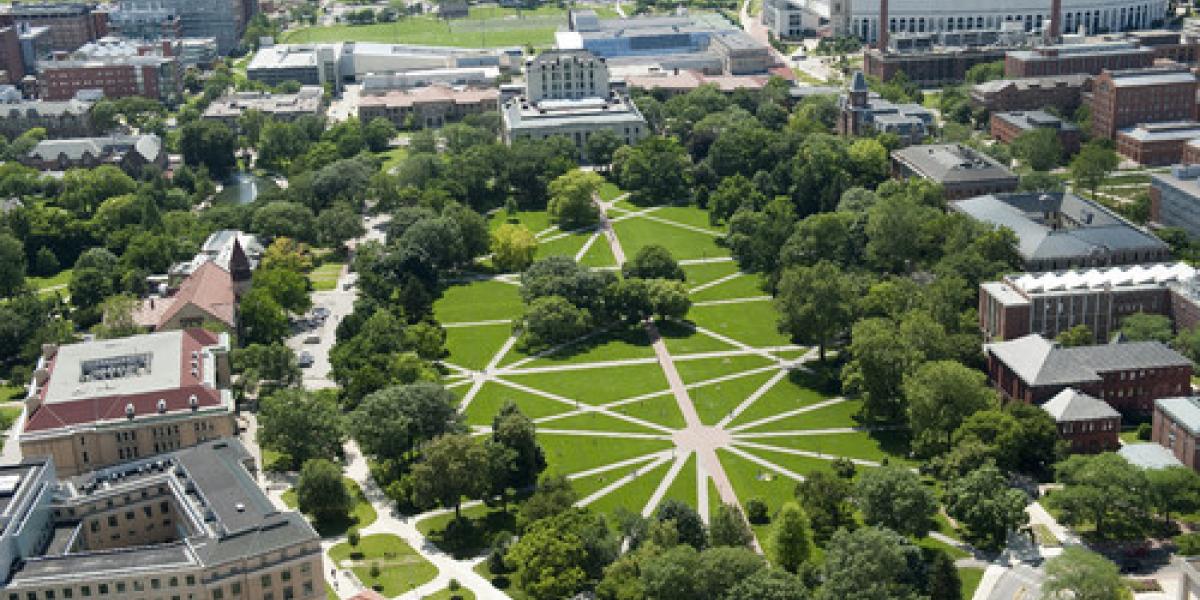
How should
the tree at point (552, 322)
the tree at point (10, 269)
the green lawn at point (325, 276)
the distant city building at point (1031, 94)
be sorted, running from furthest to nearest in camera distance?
the distant city building at point (1031, 94), the green lawn at point (325, 276), the tree at point (10, 269), the tree at point (552, 322)

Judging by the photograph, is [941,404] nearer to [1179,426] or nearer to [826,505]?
[826,505]

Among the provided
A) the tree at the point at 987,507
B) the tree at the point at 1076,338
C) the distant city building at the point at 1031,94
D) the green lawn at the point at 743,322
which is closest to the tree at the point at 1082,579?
the tree at the point at 987,507

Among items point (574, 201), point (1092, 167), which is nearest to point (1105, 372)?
point (1092, 167)

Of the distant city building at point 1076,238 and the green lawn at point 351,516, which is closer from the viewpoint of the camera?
the green lawn at point 351,516

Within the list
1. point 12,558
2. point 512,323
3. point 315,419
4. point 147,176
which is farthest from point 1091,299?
point 147,176

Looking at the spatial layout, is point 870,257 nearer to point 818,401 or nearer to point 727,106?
point 818,401

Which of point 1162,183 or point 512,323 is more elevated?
point 1162,183

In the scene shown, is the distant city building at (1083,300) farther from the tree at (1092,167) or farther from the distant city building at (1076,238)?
the tree at (1092,167)
